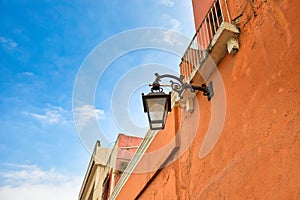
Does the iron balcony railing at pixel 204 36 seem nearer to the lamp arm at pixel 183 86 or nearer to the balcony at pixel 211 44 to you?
the balcony at pixel 211 44

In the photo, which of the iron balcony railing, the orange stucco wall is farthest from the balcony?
the orange stucco wall

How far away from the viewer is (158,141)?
200 inches

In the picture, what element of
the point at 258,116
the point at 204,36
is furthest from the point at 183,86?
the point at 258,116

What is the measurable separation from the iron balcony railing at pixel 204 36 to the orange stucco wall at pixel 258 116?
247mm

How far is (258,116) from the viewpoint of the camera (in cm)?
248

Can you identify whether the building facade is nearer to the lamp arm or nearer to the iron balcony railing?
the iron balcony railing

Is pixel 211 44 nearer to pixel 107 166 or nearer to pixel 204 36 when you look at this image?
pixel 204 36

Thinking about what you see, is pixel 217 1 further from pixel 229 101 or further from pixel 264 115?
pixel 264 115

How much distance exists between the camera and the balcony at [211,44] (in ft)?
9.98

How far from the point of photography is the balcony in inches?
120

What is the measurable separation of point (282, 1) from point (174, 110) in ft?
8.19

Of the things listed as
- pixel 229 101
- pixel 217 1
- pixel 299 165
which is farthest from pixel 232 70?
pixel 299 165

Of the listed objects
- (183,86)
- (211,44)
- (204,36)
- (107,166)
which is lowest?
(183,86)

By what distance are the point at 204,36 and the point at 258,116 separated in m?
1.80
